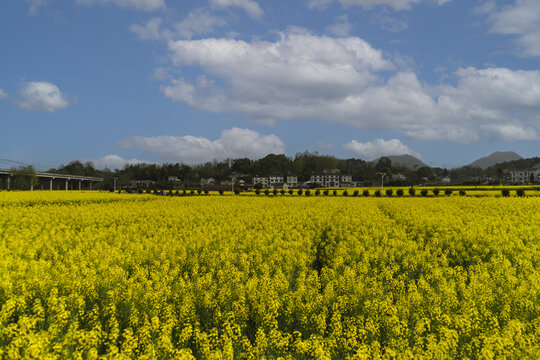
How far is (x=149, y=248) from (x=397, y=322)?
33.4ft

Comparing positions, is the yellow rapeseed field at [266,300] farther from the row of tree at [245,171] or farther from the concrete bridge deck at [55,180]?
the row of tree at [245,171]

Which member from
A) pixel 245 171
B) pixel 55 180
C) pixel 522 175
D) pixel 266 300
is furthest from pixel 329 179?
pixel 266 300

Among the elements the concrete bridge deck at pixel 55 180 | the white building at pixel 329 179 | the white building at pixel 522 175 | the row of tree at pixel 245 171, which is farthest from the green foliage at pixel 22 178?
the white building at pixel 522 175

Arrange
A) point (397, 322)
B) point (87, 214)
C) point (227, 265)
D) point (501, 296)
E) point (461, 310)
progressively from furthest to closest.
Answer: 1. point (87, 214)
2. point (227, 265)
3. point (501, 296)
4. point (461, 310)
5. point (397, 322)

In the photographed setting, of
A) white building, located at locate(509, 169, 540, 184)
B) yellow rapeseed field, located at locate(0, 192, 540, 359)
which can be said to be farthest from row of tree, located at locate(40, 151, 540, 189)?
yellow rapeseed field, located at locate(0, 192, 540, 359)

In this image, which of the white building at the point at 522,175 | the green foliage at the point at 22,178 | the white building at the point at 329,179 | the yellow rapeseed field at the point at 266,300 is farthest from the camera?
the white building at the point at 329,179

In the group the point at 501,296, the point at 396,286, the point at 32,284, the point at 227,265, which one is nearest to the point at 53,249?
the point at 32,284

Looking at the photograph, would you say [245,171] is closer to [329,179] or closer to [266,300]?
[329,179]

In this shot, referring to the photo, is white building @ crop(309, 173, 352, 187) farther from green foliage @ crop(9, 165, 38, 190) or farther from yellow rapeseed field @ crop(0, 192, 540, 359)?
yellow rapeseed field @ crop(0, 192, 540, 359)

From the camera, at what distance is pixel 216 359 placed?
5.34 m

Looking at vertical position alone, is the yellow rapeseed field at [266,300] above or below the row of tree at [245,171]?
below

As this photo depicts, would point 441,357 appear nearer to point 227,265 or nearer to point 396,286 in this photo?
point 396,286

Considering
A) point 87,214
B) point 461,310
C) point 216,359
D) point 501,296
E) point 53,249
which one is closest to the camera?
point 216,359

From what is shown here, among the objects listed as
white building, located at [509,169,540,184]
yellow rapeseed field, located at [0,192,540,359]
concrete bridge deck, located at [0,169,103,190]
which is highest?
white building, located at [509,169,540,184]
